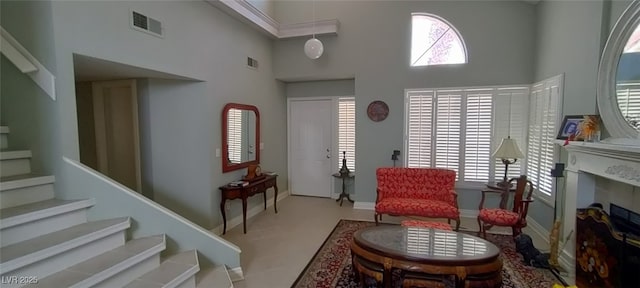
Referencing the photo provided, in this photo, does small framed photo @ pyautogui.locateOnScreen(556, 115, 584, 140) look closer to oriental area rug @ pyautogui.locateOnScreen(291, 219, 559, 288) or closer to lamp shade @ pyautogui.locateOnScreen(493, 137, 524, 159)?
lamp shade @ pyautogui.locateOnScreen(493, 137, 524, 159)

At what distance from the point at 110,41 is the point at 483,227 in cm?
468

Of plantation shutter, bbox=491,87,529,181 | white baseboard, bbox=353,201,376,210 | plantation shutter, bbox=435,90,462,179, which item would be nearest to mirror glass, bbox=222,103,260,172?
white baseboard, bbox=353,201,376,210

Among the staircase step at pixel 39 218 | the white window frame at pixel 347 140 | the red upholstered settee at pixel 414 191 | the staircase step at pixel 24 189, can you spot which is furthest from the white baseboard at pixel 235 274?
the white window frame at pixel 347 140

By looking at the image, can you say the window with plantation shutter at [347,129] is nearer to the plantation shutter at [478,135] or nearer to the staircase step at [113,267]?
the plantation shutter at [478,135]

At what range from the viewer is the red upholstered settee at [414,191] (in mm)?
4121

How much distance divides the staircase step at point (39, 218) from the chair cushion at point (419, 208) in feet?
10.9

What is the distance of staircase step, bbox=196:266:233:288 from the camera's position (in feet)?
8.55

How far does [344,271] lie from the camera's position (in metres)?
3.13

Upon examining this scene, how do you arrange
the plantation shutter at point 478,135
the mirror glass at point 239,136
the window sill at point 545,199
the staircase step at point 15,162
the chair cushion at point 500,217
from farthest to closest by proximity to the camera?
the plantation shutter at point 478,135, the mirror glass at point 239,136, the window sill at point 545,199, the chair cushion at point 500,217, the staircase step at point 15,162

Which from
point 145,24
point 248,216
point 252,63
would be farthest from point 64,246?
point 252,63

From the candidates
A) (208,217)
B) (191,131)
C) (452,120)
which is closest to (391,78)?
(452,120)

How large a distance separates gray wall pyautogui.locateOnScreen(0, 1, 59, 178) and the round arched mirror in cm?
458

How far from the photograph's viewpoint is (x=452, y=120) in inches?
196

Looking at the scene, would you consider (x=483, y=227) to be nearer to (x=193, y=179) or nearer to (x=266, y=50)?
(x=193, y=179)
